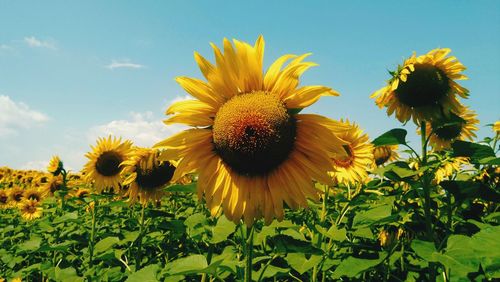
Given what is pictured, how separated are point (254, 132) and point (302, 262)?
109cm

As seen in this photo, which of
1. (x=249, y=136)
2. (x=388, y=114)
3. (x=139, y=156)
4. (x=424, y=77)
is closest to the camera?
(x=249, y=136)

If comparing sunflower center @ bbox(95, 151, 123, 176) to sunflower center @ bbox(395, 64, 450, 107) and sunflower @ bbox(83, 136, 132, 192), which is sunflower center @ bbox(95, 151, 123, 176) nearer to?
sunflower @ bbox(83, 136, 132, 192)

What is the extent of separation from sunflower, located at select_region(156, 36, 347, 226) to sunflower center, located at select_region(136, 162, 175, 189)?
2255mm

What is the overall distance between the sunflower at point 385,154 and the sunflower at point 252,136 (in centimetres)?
372

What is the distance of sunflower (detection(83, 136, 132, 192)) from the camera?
5.73 meters

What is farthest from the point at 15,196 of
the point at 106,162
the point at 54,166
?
the point at 106,162

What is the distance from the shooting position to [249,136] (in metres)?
1.91

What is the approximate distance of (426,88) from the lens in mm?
3477

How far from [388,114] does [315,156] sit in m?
2.10

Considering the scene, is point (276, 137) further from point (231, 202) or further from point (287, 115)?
point (231, 202)

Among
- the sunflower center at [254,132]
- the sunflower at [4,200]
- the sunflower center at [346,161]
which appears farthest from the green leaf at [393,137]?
the sunflower at [4,200]

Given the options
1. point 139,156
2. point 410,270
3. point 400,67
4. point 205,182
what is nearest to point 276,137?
point 205,182

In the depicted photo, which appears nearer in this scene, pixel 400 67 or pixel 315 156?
pixel 315 156

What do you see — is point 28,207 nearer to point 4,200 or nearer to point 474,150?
point 4,200
